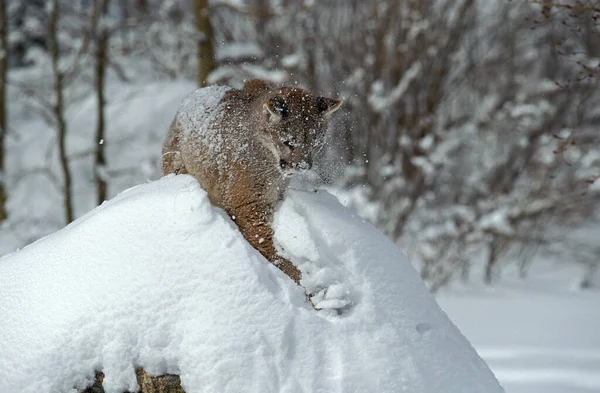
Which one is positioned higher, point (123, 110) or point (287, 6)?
point (287, 6)

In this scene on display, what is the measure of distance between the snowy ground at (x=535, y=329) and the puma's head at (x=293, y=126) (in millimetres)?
2542

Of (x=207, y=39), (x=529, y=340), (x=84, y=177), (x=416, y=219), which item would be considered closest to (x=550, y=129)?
(x=416, y=219)

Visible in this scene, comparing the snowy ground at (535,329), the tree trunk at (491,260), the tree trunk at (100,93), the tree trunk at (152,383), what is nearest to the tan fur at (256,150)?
the tree trunk at (152,383)

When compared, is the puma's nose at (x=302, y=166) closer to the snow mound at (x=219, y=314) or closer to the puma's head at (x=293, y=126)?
the puma's head at (x=293, y=126)

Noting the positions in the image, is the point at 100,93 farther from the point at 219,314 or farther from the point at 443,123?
the point at 219,314

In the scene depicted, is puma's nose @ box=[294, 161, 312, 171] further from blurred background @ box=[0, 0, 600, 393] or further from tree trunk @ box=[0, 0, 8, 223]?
tree trunk @ box=[0, 0, 8, 223]

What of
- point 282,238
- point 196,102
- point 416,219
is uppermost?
point 196,102

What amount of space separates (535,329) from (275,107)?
16.5 ft

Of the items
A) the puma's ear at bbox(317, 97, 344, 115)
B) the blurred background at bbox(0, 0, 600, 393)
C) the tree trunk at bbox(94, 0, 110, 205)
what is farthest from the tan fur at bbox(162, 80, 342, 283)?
the tree trunk at bbox(94, 0, 110, 205)

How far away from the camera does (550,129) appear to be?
995 cm

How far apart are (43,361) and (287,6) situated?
27.8ft

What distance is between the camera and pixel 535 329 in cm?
693

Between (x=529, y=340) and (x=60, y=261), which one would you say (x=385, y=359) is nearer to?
(x=60, y=261)

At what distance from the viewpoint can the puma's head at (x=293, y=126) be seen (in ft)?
10.3
